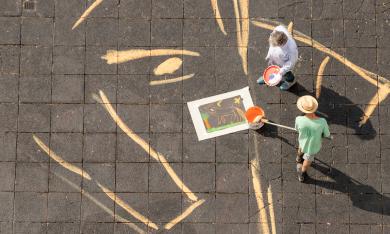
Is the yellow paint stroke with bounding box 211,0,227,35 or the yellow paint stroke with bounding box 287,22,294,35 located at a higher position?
the yellow paint stroke with bounding box 211,0,227,35

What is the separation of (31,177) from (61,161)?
0.47 metres

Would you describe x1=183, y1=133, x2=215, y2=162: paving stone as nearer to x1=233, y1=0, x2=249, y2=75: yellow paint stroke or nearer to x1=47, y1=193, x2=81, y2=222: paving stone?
x1=233, y1=0, x2=249, y2=75: yellow paint stroke

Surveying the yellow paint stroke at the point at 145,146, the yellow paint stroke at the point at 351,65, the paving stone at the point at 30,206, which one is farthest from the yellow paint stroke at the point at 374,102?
the paving stone at the point at 30,206

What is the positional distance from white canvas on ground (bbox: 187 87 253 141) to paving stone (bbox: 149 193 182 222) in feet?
2.99

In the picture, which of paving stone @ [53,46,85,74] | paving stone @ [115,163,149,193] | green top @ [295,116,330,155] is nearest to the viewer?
green top @ [295,116,330,155]

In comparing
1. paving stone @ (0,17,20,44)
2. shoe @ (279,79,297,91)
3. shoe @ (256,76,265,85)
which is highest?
paving stone @ (0,17,20,44)

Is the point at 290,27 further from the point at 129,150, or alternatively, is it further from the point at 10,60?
the point at 10,60

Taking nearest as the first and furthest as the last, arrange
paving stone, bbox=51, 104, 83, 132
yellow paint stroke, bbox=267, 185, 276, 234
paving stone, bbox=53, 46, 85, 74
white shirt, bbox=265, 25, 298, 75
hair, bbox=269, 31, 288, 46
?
hair, bbox=269, 31, 288, 46 → white shirt, bbox=265, 25, 298, 75 → yellow paint stroke, bbox=267, 185, 276, 234 → paving stone, bbox=51, 104, 83, 132 → paving stone, bbox=53, 46, 85, 74

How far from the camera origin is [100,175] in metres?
6.80

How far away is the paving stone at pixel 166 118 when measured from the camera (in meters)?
6.87

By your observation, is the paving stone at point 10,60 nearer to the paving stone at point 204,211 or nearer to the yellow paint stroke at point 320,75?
the paving stone at point 204,211

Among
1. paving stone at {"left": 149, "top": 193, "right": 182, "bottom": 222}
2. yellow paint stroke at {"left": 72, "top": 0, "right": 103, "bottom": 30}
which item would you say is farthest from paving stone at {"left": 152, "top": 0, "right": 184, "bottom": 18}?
paving stone at {"left": 149, "top": 193, "right": 182, "bottom": 222}

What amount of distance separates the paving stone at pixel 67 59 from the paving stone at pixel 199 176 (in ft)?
6.91

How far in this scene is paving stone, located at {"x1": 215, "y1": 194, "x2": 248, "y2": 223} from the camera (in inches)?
263
